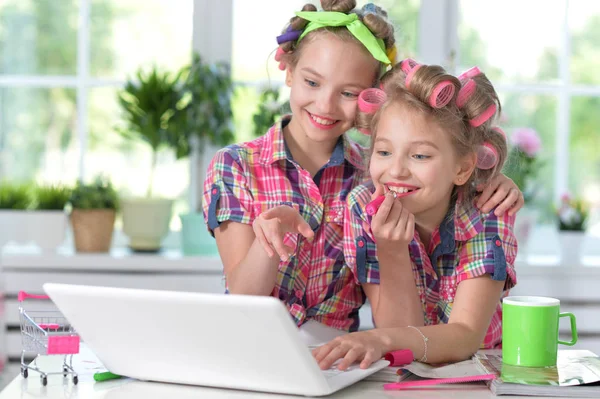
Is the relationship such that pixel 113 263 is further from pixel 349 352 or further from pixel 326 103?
pixel 349 352

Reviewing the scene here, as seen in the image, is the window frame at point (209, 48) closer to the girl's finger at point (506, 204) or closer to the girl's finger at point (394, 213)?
the girl's finger at point (506, 204)

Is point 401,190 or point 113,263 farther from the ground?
point 401,190

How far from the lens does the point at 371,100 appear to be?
5.22 feet

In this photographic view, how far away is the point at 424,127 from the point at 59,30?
214cm

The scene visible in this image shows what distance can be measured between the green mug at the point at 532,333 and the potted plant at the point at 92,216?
194 cm

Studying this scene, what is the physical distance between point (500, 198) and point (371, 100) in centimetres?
30

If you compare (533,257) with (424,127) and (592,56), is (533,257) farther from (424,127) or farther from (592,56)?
(424,127)

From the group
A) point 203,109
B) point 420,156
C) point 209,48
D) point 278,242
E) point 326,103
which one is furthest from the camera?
point 209,48

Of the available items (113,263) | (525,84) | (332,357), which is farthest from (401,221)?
(525,84)

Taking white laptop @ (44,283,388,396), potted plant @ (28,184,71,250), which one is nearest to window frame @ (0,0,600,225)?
potted plant @ (28,184,71,250)

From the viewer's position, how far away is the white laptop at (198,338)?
937mm

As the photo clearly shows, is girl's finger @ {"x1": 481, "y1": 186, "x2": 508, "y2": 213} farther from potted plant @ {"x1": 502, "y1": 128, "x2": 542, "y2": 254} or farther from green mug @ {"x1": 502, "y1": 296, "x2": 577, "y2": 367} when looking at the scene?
potted plant @ {"x1": 502, "y1": 128, "x2": 542, "y2": 254}

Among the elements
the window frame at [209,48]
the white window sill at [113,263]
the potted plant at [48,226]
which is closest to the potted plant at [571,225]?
the window frame at [209,48]

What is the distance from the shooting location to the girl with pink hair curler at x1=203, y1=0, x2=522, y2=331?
1.64 m
